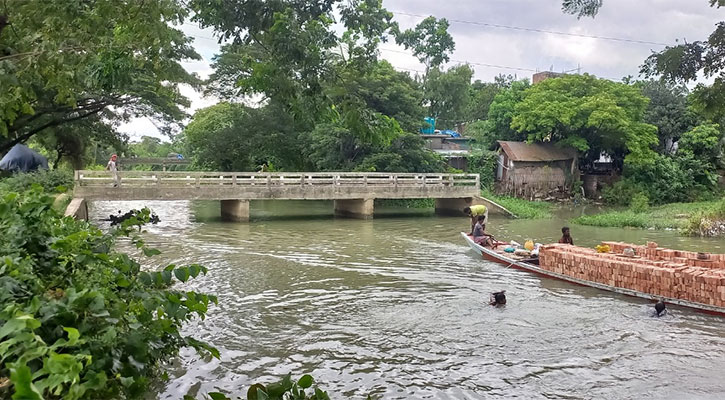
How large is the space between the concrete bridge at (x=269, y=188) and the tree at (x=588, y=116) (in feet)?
26.7

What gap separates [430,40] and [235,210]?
32.2 metres

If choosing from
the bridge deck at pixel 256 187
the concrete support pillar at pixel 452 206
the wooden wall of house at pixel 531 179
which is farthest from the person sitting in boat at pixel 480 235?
the wooden wall of house at pixel 531 179

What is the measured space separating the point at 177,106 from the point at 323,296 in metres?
14.7

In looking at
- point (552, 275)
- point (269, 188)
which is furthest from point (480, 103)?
point (552, 275)

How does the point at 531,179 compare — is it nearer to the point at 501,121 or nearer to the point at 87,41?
the point at 501,121

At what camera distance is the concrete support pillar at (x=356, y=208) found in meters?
27.0

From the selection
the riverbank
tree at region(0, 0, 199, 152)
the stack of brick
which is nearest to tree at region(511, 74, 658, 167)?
the riverbank

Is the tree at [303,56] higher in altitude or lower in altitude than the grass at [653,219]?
higher

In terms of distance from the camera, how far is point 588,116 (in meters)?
33.4

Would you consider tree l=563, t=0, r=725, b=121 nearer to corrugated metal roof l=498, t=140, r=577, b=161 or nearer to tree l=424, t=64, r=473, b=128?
corrugated metal roof l=498, t=140, r=577, b=161

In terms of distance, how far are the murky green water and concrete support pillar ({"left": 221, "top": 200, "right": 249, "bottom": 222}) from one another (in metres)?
6.79

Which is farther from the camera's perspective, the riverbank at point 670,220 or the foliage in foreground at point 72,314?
the riverbank at point 670,220

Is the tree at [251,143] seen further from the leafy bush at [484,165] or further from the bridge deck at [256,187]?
the leafy bush at [484,165]

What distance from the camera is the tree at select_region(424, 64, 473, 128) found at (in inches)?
1784
